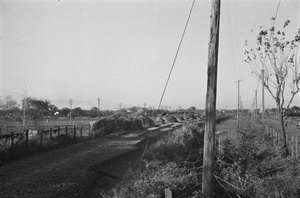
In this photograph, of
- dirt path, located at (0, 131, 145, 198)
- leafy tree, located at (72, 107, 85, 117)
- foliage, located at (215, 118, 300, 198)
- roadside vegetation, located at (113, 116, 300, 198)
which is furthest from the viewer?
leafy tree, located at (72, 107, 85, 117)

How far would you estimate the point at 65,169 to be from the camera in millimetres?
9844

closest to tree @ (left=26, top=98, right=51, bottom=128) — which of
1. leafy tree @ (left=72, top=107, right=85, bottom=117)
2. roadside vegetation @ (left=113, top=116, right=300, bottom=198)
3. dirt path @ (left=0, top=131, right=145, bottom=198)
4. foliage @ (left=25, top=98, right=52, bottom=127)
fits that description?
foliage @ (left=25, top=98, right=52, bottom=127)

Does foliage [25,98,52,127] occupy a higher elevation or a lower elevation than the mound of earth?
higher

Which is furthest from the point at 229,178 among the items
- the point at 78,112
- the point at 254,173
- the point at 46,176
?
the point at 78,112

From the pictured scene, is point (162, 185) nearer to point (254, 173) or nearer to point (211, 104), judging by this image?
point (211, 104)

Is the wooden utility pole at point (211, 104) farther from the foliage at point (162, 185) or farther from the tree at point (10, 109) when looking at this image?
the tree at point (10, 109)

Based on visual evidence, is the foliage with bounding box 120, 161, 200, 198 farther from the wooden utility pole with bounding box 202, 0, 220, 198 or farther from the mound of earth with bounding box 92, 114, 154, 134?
the mound of earth with bounding box 92, 114, 154, 134

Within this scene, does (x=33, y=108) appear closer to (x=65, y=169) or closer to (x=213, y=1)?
(x=65, y=169)

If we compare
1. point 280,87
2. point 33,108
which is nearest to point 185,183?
point 280,87

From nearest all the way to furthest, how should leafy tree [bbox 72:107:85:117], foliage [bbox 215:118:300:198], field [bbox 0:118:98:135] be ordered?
1. foliage [bbox 215:118:300:198]
2. field [bbox 0:118:98:135]
3. leafy tree [bbox 72:107:85:117]

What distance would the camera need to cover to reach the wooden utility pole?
576 cm

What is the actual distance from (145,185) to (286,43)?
9.33m

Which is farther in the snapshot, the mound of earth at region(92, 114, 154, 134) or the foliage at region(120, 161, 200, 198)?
the mound of earth at region(92, 114, 154, 134)

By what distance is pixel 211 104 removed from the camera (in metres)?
5.82
